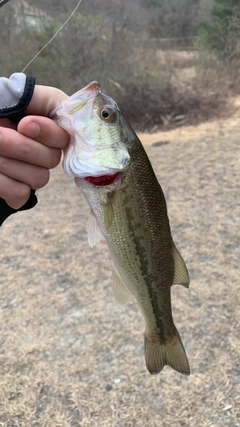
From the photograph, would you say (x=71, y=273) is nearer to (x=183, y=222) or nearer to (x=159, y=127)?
(x=183, y=222)

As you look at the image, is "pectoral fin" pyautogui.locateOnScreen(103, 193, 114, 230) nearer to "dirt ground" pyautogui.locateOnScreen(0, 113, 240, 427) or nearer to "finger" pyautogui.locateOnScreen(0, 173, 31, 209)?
"finger" pyautogui.locateOnScreen(0, 173, 31, 209)

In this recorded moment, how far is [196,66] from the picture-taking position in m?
12.8

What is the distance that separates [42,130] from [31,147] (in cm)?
7

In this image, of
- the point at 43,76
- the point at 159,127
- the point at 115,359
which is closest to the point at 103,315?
the point at 115,359

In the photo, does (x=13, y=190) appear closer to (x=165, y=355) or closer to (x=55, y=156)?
(x=55, y=156)

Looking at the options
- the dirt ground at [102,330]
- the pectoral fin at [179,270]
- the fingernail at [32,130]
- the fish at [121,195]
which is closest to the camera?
the fingernail at [32,130]

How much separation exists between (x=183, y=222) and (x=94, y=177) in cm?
392

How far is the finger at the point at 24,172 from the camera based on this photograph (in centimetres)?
137

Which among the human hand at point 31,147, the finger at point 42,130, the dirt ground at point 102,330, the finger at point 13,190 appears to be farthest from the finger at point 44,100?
the dirt ground at point 102,330

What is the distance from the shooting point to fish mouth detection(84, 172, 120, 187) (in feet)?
4.66

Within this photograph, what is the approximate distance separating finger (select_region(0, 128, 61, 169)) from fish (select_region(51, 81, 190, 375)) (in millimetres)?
57

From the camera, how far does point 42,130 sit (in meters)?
1.31

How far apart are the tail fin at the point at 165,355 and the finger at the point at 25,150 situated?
91cm

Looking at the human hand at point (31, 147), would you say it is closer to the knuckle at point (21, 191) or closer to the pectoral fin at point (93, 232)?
the knuckle at point (21, 191)
